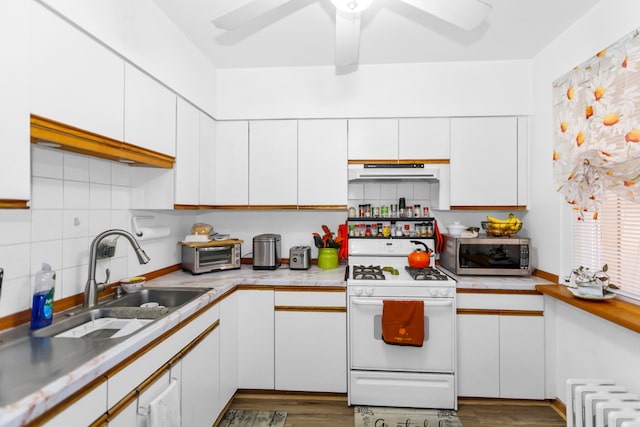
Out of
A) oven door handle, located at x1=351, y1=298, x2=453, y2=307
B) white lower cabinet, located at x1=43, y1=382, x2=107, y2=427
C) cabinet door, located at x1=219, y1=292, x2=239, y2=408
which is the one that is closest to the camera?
white lower cabinet, located at x1=43, y1=382, x2=107, y2=427

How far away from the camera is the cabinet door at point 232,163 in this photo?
108 inches

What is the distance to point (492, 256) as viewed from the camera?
2.44 metres

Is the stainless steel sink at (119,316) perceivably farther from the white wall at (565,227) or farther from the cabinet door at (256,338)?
the white wall at (565,227)

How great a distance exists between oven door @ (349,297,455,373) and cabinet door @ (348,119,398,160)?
1.14 m

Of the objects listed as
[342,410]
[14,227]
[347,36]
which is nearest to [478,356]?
[342,410]

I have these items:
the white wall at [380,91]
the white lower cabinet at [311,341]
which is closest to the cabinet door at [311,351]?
the white lower cabinet at [311,341]

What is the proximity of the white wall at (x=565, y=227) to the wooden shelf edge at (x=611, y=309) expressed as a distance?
0.13 metres

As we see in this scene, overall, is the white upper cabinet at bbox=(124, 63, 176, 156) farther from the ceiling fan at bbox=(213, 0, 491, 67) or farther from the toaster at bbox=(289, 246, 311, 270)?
the toaster at bbox=(289, 246, 311, 270)

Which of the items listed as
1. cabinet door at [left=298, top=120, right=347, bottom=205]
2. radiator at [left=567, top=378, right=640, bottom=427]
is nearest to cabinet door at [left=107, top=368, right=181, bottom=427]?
cabinet door at [left=298, top=120, right=347, bottom=205]

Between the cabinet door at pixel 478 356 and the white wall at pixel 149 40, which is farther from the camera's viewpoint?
the cabinet door at pixel 478 356

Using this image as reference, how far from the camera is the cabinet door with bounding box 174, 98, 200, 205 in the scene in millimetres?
2166

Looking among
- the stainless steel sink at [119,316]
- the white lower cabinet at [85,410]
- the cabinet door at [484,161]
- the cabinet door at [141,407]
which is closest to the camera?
the white lower cabinet at [85,410]

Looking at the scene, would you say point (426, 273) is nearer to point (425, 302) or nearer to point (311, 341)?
point (425, 302)

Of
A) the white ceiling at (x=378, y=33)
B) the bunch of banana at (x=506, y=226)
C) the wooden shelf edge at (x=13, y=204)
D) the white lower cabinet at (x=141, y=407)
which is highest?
the white ceiling at (x=378, y=33)
